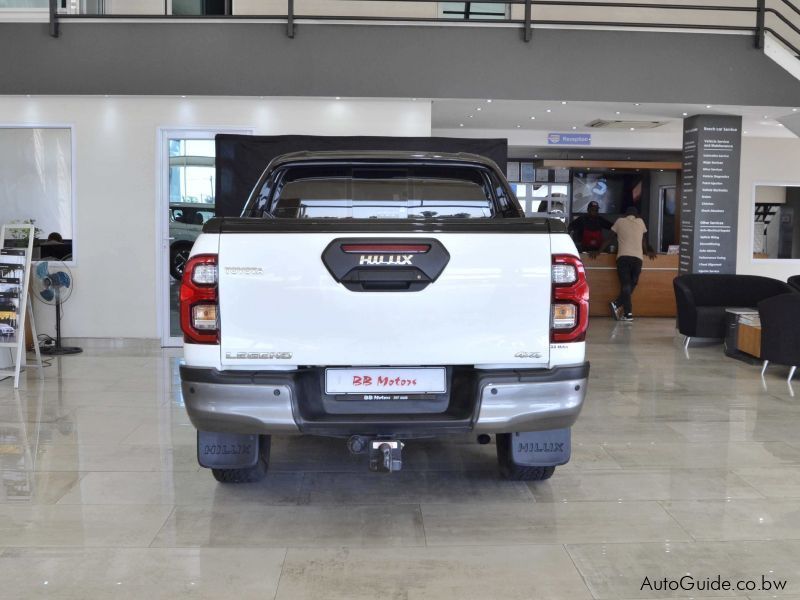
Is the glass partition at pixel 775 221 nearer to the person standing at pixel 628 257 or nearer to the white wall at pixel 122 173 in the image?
the person standing at pixel 628 257

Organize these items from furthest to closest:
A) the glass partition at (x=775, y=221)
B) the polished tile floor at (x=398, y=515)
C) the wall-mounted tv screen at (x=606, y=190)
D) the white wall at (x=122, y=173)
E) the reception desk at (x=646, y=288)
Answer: the wall-mounted tv screen at (x=606, y=190)
the glass partition at (x=775, y=221)
the reception desk at (x=646, y=288)
the white wall at (x=122, y=173)
the polished tile floor at (x=398, y=515)

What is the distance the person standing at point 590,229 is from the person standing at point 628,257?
1067 mm

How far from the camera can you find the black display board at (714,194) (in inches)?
418

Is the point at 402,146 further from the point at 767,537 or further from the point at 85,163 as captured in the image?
the point at 767,537

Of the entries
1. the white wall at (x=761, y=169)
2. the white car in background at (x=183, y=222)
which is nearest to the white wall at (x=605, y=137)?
the white wall at (x=761, y=169)

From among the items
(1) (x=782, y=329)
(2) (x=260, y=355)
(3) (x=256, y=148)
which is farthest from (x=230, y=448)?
(1) (x=782, y=329)

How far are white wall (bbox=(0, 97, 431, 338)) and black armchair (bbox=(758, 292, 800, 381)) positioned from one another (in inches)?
181

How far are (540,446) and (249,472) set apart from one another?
1.42 metres

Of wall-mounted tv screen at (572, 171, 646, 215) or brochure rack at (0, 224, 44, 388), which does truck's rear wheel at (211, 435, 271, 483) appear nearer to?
brochure rack at (0, 224, 44, 388)

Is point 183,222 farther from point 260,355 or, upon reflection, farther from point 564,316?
point 564,316

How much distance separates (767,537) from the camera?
3.53 metres

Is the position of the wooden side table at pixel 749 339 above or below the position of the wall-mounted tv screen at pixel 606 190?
below

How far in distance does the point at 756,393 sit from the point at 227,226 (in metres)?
5.06

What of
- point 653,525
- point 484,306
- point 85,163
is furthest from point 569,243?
point 85,163
